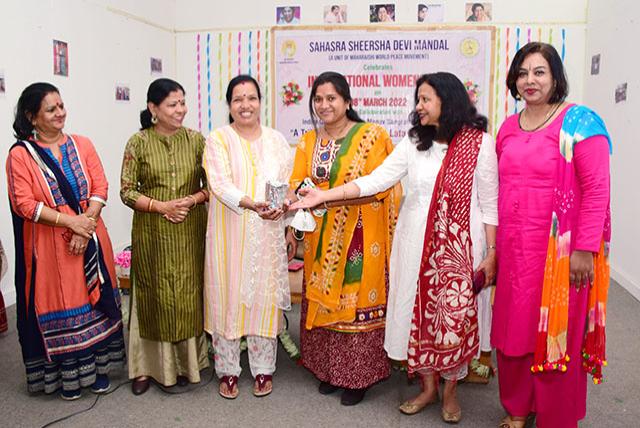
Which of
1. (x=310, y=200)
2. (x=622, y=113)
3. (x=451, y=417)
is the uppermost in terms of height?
(x=622, y=113)

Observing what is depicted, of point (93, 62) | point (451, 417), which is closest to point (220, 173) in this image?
point (451, 417)

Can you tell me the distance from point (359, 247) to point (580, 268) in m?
0.88

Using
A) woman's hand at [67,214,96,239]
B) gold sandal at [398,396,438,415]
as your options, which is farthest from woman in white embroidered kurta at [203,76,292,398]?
gold sandal at [398,396,438,415]

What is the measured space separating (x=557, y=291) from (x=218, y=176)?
1407 mm

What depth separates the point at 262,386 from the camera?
2664mm

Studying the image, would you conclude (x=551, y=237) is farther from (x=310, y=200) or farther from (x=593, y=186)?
(x=310, y=200)

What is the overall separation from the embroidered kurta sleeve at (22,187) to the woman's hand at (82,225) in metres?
0.13

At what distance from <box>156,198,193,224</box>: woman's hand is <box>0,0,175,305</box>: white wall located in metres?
1.81

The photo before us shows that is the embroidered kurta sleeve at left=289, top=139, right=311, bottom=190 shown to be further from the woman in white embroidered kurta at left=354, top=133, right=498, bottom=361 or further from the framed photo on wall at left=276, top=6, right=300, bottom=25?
the framed photo on wall at left=276, top=6, right=300, bottom=25

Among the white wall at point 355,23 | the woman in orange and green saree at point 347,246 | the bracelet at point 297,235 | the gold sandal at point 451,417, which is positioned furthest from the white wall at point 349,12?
the gold sandal at point 451,417

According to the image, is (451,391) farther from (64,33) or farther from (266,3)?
(266,3)

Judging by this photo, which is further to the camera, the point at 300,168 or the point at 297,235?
the point at 297,235

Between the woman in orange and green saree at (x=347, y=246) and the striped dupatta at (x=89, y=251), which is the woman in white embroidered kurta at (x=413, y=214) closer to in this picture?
the woman in orange and green saree at (x=347, y=246)

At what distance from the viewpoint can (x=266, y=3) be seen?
542cm
